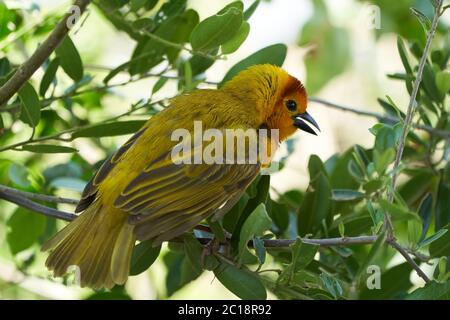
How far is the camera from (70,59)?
14.1 feet

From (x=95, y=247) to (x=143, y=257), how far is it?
257 millimetres

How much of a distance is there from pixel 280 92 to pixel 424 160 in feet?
3.09

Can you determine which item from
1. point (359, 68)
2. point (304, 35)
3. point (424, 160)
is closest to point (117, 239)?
point (424, 160)

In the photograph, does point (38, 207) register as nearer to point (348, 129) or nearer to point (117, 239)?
point (117, 239)

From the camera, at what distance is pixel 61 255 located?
3975 mm

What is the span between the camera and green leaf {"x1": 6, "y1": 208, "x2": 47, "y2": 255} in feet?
15.3

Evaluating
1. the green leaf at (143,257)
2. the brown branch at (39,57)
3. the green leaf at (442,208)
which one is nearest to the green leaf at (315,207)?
the green leaf at (442,208)

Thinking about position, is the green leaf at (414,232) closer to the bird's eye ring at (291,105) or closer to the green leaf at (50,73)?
the bird's eye ring at (291,105)

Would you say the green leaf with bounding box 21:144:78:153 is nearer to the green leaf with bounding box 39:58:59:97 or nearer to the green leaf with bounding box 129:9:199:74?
the green leaf with bounding box 39:58:59:97

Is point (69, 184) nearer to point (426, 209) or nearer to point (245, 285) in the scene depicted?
point (245, 285)

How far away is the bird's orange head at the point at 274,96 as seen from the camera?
16.0 ft

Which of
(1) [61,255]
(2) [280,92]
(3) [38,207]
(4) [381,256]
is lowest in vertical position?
(4) [381,256]

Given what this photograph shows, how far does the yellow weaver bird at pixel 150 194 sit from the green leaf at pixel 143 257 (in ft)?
0.44

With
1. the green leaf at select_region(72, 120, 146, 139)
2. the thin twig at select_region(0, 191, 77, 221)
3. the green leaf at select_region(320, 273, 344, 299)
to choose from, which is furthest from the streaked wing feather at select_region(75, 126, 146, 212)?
the green leaf at select_region(320, 273, 344, 299)
